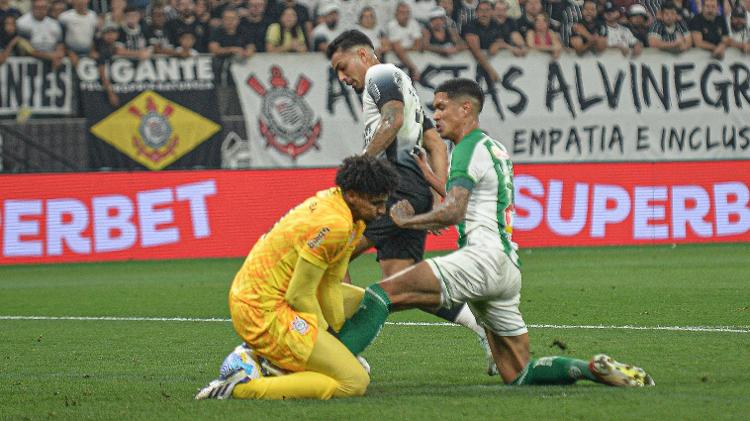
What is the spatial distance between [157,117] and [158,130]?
0.19 metres

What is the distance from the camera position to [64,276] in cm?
1623

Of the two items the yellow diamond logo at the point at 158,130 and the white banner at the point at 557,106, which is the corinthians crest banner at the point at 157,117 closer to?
the yellow diamond logo at the point at 158,130

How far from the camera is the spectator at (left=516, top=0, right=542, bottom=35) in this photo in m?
21.2

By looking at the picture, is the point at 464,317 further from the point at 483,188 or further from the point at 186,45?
the point at 186,45

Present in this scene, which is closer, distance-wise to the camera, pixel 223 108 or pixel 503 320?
pixel 503 320

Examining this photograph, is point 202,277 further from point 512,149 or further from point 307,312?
point 307,312

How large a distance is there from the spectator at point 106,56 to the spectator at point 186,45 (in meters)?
0.94

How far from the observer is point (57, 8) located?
63.9 ft

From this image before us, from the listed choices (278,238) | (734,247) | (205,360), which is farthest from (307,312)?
(734,247)

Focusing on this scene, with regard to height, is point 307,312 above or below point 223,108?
above

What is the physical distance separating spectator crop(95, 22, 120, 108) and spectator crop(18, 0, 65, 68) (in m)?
0.53

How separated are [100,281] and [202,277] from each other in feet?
3.92

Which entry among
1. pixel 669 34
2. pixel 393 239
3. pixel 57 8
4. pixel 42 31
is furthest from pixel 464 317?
pixel 669 34

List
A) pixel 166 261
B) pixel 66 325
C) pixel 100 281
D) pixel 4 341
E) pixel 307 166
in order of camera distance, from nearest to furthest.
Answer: pixel 4 341 → pixel 66 325 → pixel 100 281 → pixel 166 261 → pixel 307 166
